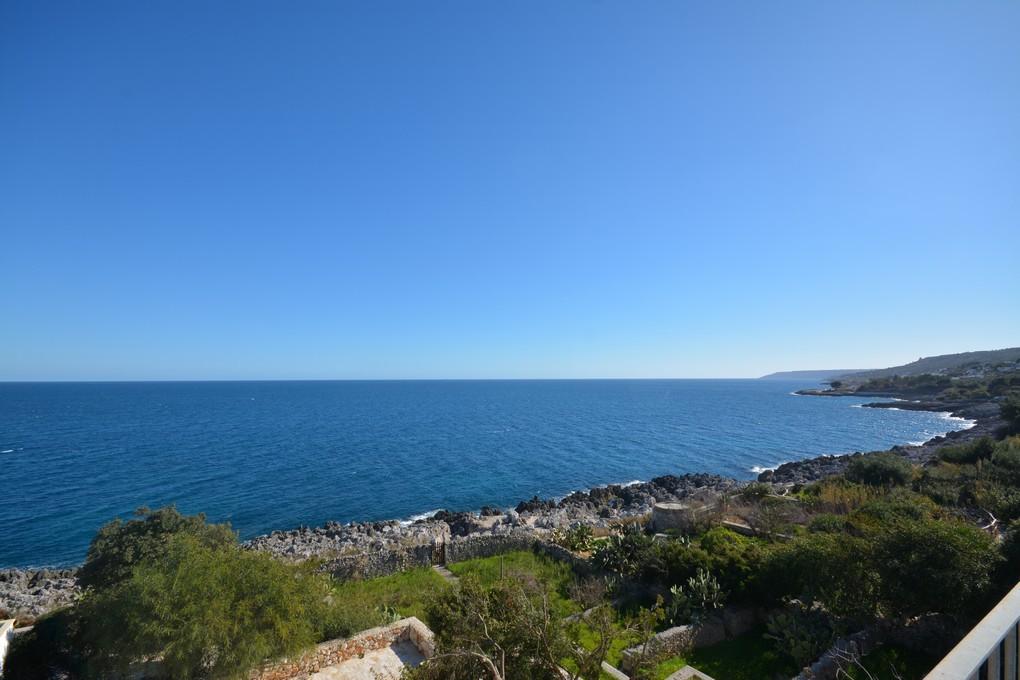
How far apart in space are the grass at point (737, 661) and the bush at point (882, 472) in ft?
50.5

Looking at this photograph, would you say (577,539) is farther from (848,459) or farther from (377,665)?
(848,459)

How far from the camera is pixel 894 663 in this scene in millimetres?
9086

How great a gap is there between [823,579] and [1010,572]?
3282mm

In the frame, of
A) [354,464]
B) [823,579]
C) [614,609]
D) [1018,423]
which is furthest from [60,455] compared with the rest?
[1018,423]

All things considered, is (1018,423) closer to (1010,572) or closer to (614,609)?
(1010,572)

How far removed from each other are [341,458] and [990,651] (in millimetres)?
52015

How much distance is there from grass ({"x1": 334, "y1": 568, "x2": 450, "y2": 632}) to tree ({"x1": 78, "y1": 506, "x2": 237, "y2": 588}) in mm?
4275

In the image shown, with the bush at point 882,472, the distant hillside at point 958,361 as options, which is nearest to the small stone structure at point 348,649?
the bush at point 882,472

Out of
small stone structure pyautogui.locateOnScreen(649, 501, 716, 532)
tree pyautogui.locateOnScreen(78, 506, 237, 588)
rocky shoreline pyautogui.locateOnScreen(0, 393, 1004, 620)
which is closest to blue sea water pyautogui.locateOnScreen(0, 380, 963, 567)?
rocky shoreline pyautogui.locateOnScreen(0, 393, 1004, 620)

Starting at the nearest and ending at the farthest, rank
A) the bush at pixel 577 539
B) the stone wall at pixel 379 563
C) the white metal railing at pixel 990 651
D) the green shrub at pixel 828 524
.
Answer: the white metal railing at pixel 990 651 → the green shrub at pixel 828 524 → the stone wall at pixel 379 563 → the bush at pixel 577 539

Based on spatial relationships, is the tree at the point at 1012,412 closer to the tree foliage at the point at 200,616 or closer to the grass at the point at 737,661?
the grass at the point at 737,661

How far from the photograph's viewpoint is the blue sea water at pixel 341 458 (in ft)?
106

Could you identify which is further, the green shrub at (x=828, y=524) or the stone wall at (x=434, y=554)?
the stone wall at (x=434, y=554)

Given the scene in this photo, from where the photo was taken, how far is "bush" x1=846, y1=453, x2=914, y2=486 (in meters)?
22.1
